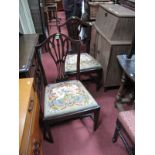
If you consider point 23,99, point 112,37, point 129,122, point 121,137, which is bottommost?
point 121,137

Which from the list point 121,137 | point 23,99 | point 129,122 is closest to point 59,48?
point 23,99

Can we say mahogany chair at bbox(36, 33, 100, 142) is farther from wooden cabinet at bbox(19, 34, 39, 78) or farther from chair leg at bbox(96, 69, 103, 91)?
chair leg at bbox(96, 69, 103, 91)

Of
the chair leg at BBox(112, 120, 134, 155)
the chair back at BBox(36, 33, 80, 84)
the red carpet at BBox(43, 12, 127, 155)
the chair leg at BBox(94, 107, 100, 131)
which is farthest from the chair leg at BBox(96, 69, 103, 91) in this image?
the chair leg at BBox(112, 120, 134, 155)

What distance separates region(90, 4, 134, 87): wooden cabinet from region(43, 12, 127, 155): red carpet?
0.45 m

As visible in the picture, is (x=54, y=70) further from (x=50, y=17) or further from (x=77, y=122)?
(x=50, y=17)

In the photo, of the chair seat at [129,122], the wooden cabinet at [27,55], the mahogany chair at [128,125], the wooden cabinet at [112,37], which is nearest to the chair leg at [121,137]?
the mahogany chair at [128,125]

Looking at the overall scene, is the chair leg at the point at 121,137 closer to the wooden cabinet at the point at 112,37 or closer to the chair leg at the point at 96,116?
the chair leg at the point at 96,116

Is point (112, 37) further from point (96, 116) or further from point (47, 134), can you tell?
point (47, 134)

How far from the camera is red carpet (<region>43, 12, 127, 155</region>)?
1463mm

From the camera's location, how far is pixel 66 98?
1421 mm

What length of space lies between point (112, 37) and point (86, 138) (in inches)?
44.2
